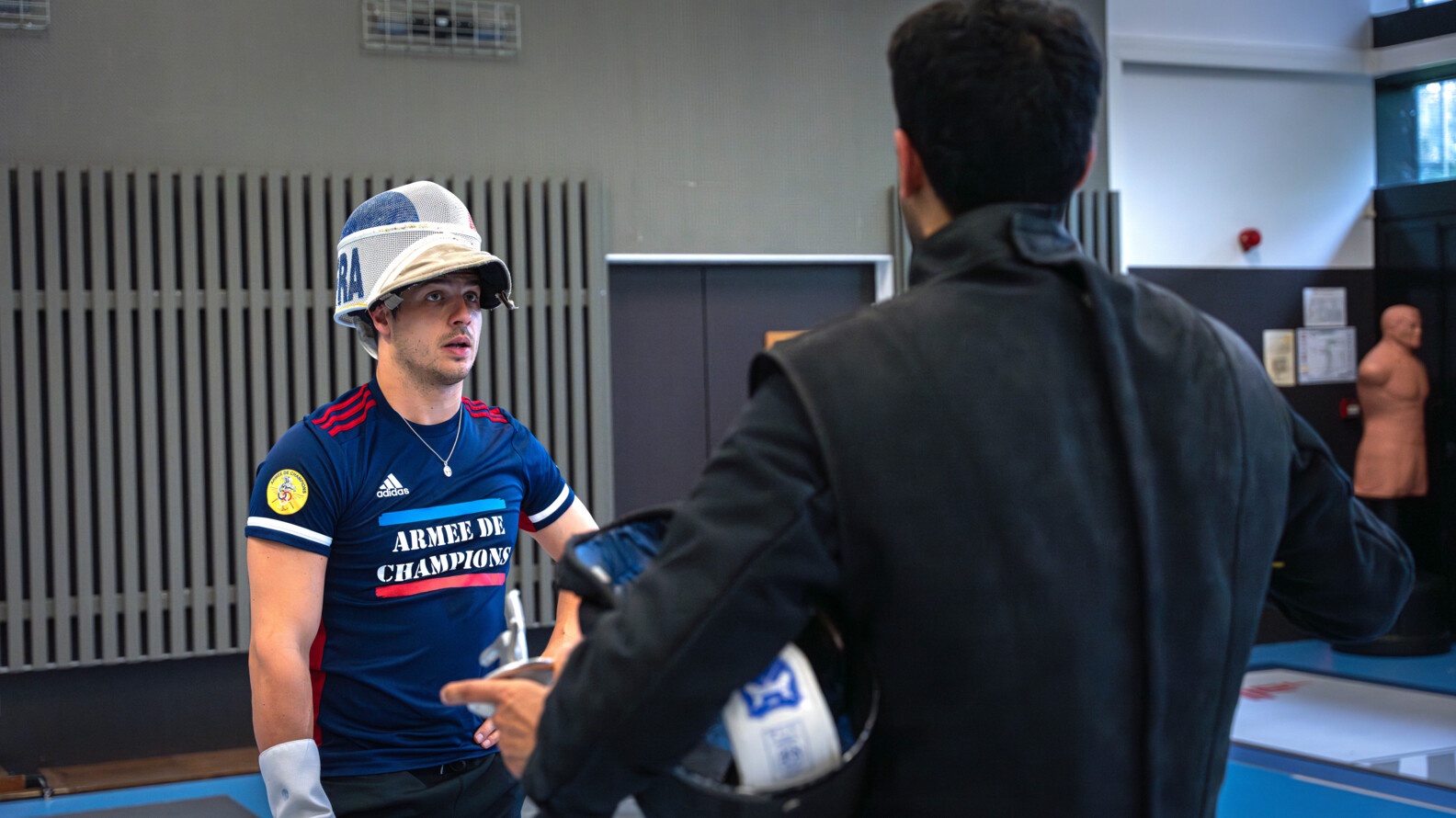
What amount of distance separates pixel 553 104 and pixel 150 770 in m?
3.39

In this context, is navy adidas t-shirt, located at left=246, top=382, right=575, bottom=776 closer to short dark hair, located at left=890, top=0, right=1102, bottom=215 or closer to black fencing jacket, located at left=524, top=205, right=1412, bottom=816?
black fencing jacket, located at left=524, top=205, right=1412, bottom=816

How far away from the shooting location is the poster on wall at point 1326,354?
730 centimetres

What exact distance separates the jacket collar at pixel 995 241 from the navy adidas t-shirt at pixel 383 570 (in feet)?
4.08

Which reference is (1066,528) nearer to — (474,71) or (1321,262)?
(474,71)

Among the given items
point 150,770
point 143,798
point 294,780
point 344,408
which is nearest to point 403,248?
point 344,408

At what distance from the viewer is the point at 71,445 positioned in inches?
197

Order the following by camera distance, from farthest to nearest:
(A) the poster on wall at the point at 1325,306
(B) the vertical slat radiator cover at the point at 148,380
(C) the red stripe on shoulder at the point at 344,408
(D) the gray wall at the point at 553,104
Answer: (A) the poster on wall at the point at 1325,306
(D) the gray wall at the point at 553,104
(B) the vertical slat radiator cover at the point at 148,380
(C) the red stripe on shoulder at the point at 344,408

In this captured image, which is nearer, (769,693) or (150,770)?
(769,693)

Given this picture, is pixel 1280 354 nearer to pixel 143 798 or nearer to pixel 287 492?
pixel 143 798

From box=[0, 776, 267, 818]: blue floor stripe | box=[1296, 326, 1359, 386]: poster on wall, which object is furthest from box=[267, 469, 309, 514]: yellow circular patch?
box=[1296, 326, 1359, 386]: poster on wall

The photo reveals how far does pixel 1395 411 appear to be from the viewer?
269 inches

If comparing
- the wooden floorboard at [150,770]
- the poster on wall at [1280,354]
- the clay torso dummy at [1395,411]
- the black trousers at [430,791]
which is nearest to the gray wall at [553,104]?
the poster on wall at [1280,354]

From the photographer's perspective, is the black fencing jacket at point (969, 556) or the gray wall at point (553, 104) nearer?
the black fencing jacket at point (969, 556)

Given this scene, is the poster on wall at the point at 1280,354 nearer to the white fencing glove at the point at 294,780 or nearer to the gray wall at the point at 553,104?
the gray wall at the point at 553,104
